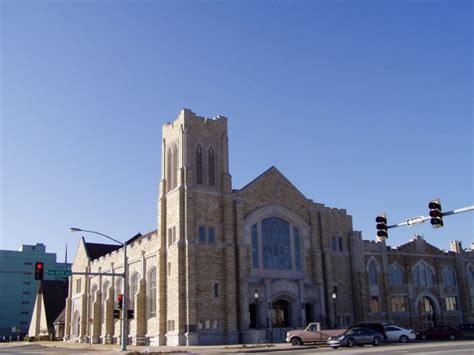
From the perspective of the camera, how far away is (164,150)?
50812 millimetres

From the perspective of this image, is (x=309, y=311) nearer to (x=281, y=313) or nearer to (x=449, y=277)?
(x=281, y=313)

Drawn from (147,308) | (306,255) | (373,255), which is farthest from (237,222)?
(373,255)

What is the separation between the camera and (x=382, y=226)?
24.6 metres

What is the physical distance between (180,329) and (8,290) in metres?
117

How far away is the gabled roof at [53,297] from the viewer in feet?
299

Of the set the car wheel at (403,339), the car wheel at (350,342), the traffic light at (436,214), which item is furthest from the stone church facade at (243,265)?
the traffic light at (436,214)

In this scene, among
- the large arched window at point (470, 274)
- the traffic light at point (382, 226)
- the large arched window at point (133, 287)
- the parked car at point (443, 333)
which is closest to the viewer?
the traffic light at point (382, 226)

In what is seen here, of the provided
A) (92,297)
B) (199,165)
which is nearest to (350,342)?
(199,165)

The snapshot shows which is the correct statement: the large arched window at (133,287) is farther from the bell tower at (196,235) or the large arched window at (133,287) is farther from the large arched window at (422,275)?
the large arched window at (422,275)

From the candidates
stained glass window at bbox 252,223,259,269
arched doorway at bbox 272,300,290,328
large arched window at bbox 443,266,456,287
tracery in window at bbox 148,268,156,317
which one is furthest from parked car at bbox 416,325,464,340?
tracery in window at bbox 148,268,156,317

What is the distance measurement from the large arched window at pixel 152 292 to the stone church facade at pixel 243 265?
0.09 m

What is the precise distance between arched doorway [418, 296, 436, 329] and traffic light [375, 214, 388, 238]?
128ft

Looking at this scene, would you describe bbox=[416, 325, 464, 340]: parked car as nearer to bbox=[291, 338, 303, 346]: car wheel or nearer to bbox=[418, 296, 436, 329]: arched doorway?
bbox=[418, 296, 436, 329]: arched doorway

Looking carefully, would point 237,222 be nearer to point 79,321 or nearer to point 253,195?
point 253,195
